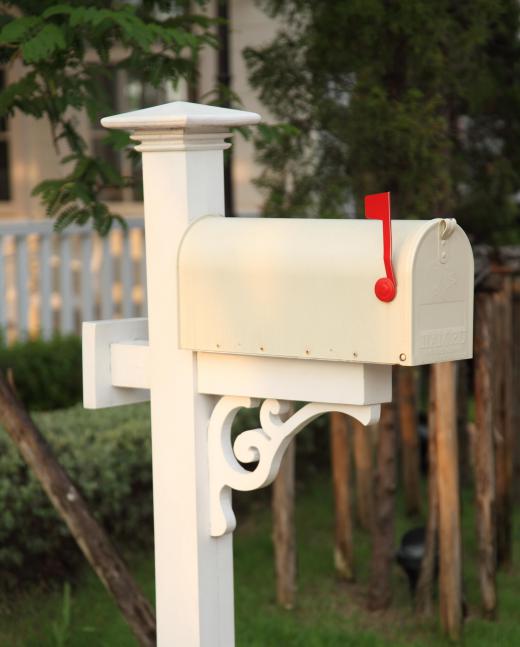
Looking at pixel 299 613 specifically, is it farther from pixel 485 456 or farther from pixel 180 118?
pixel 180 118

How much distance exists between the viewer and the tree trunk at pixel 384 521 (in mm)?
5062

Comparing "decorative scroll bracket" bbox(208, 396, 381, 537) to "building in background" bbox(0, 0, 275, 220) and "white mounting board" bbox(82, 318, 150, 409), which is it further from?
"building in background" bbox(0, 0, 275, 220)

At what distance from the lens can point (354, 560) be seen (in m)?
5.69

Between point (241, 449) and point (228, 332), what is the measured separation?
0.87ft

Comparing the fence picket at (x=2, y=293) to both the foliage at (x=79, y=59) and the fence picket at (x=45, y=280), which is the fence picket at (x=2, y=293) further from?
the foliage at (x=79, y=59)

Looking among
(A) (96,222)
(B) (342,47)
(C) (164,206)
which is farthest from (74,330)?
(C) (164,206)

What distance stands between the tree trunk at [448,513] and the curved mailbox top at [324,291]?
2294mm

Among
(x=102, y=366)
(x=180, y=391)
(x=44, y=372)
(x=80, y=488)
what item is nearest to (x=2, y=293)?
(x=44, y=372)

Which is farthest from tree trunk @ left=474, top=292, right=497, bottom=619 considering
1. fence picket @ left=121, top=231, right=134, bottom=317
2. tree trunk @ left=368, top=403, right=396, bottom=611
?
fence picket @ left=121, top=231, right=134, bottom=317

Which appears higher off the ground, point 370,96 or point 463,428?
point 370,96

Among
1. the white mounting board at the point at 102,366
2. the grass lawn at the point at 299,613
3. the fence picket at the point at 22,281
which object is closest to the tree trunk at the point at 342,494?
the grass lawn at the point at 299,613

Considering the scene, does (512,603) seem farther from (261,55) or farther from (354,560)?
(261,55)

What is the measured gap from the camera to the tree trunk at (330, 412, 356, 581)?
212 inches

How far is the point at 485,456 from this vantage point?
4.93 meters
